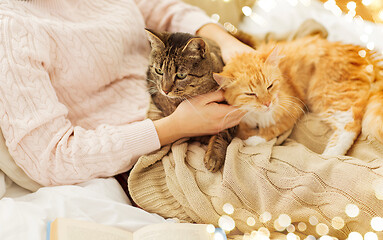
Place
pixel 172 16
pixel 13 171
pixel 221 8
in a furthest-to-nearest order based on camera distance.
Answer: pixel 221 8, pixel 172 16, pixel 13 171

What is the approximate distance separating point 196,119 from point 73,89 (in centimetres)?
53

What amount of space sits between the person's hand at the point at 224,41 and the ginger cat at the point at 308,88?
0.10 m

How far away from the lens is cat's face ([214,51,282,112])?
1.19 meters

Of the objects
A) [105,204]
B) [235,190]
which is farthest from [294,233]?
[105,204]

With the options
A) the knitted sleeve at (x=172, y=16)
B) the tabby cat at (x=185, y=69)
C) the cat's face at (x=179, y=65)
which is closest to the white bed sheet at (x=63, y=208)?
the tabby cat at (x=185, y=69)

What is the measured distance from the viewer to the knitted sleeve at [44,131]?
1023 mm

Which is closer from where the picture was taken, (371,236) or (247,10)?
(371,236)

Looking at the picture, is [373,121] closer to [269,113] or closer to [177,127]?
[269,113]

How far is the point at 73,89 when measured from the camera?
4.12 ft

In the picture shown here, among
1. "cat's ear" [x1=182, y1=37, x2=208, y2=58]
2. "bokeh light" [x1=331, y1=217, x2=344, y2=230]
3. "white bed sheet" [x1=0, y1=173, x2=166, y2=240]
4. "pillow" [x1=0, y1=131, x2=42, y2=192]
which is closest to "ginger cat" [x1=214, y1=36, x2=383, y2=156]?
"cat's ear" [x1=182, y1=37, x2=208, y2=58]

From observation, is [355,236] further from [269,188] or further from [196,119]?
[196,119]

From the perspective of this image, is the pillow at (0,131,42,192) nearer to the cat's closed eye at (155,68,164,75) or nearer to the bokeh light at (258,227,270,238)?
the cat's closed eye at (155,68,164,75)

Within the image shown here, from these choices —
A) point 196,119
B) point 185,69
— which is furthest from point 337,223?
point 185,69

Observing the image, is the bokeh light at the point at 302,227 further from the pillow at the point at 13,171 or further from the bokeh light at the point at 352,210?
the pillow at the point at 13,171
